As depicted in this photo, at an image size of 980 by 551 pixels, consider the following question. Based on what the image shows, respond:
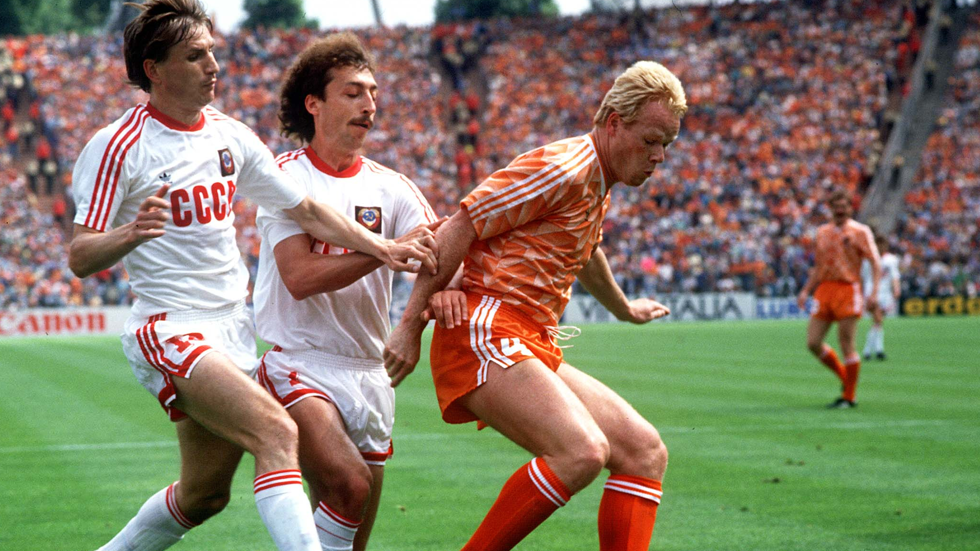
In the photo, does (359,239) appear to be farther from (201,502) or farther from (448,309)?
(201,502)

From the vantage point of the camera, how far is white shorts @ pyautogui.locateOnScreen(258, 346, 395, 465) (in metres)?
4.40

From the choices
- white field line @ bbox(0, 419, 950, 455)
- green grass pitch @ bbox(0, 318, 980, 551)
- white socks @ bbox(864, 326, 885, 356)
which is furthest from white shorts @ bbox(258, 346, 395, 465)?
white socks @ bbox(864, 326, 885, 356)

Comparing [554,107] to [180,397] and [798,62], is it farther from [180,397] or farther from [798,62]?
[180,397]

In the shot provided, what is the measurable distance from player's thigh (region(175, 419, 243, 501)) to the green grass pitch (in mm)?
1523

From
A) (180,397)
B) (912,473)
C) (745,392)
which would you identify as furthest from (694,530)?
(745,392)

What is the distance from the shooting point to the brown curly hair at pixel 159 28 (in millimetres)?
4020

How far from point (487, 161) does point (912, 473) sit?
3052cm

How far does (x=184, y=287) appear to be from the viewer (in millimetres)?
4094

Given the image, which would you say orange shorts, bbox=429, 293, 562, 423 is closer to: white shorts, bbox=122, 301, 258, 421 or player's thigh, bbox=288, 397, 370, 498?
player's thigh, bbox=288, 397, 370, 498

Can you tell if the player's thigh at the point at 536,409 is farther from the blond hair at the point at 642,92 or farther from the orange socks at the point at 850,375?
the orange socks at the point at 850,375

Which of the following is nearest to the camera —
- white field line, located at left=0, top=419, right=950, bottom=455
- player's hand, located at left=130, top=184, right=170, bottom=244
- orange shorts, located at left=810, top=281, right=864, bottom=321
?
player's hand, located at left=130, top=184, right=170, bottom=244

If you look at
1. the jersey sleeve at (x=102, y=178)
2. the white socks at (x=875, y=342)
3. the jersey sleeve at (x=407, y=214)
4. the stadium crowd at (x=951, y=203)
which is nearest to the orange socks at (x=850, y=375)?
the white socks at (x=875, y=342)

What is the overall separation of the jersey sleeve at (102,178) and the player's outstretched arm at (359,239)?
0.70m

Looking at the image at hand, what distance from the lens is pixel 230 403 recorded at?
3.84m
